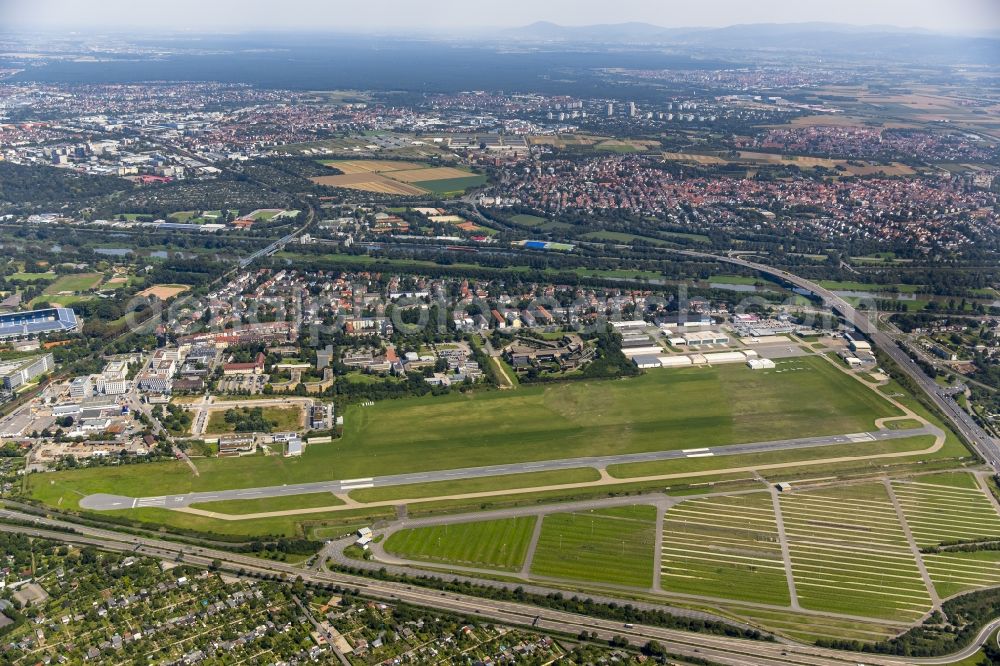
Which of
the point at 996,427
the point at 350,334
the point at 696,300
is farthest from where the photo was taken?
the point at 696,300

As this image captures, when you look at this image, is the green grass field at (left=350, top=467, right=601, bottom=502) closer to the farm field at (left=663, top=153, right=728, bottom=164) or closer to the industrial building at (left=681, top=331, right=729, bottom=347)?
the industrial building at (left=681, top=331, right=729, bottom=347)

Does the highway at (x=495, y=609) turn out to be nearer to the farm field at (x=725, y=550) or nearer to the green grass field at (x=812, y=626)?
the green grass field at (x=812, y=626)

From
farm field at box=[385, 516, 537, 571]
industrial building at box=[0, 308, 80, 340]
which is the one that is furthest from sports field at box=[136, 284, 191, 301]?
farm field at box=[385, 516, 537, 571]

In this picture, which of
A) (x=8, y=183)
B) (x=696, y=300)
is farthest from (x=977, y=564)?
(x=8, y=183)

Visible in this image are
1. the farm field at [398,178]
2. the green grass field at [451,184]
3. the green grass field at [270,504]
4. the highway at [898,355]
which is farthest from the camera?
the farm field at [398,178]

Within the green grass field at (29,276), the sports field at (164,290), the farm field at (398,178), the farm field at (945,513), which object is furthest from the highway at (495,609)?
the farm field at (398,178)

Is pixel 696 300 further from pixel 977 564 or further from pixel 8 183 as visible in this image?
pixel 8 183

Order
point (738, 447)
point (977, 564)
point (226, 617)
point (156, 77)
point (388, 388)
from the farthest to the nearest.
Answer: point (156, 77) → point (388, 388) → point (738, 447) → point (977, 564) → point (226, 617)
